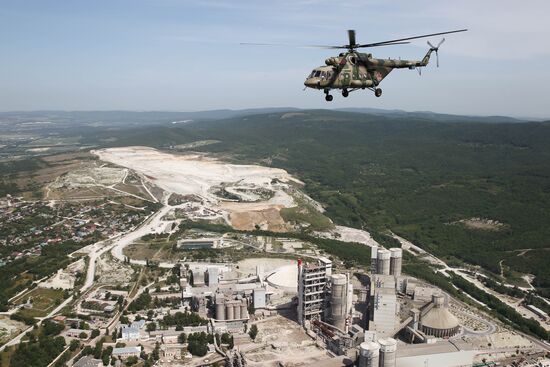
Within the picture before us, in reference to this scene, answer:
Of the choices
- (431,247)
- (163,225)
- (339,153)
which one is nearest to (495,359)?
(431,247)

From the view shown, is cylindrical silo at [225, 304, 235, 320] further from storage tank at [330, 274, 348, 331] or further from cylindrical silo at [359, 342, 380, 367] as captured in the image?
cylindrical silo at [359, 342, 380, 367]

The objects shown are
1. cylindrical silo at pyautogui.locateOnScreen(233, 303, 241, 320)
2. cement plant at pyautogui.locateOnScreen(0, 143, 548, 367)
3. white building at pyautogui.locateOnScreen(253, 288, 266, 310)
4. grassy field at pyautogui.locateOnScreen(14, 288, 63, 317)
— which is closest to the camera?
cement plant at pyautogui.locateOnScreen(0, 143, 548, 367)

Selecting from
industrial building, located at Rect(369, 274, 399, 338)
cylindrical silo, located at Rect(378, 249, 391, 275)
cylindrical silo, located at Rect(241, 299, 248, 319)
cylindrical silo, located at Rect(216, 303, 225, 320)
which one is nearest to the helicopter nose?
industrial building, located at Rect(369, 274, 399, 338)

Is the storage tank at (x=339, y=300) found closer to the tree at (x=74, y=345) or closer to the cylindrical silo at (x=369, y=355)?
the cylindrical silo at (x=369, y=355)

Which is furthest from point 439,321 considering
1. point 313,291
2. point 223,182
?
point 223,182

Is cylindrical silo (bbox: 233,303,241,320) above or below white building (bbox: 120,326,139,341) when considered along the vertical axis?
above

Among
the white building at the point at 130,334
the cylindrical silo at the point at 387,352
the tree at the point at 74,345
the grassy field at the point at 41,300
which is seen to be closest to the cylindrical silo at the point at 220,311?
the white building at the point at 130,334

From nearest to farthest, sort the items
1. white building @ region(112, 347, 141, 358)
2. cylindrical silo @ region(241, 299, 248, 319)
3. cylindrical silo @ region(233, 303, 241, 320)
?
white building @ region(112, 347, 141, 358) → cylindrical silo @ region(233, 303, 241, 320) → cylindrical silo @ region(241, 299, 248, 319)

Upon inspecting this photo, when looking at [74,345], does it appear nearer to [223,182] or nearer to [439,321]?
[439,321]
